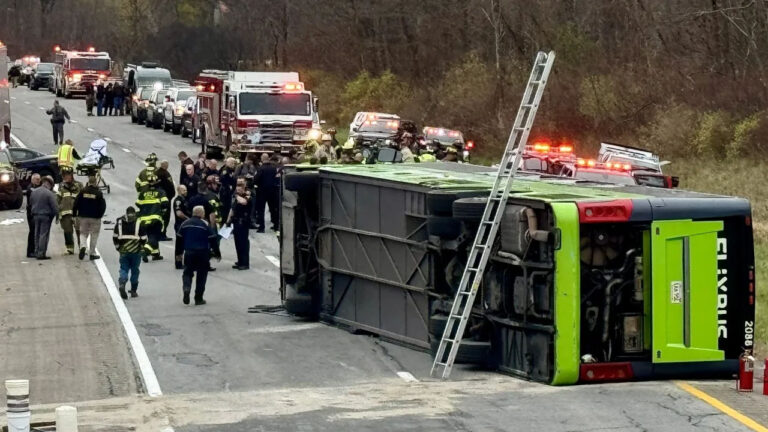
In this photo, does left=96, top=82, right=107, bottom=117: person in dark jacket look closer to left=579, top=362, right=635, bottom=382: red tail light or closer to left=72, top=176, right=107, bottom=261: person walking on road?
left=72, top=176, right=107, bottom=261: person walking on road

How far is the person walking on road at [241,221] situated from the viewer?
969 inches

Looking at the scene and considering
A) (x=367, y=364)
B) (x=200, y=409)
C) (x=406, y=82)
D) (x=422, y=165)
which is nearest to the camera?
(x=200, y=409)

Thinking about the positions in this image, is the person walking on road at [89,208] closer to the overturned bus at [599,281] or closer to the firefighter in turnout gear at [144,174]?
the firefighter in turnout gear at [144,174]

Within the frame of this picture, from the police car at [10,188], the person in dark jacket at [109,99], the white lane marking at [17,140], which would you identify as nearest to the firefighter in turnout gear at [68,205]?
the police car at [10,188]

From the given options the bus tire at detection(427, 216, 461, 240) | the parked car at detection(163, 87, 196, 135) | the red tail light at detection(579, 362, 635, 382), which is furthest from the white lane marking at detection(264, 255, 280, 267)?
the parked car at detection(163, 87, 196, 135)

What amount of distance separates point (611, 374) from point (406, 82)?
47.3 metres

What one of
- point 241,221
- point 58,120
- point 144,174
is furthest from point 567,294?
point 58,120

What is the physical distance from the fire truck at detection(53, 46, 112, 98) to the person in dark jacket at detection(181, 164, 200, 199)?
44.5 meters

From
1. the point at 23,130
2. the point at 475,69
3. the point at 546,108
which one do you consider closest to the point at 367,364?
the point at 546,108

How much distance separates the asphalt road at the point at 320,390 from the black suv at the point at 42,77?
6364 cm

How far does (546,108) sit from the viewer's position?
48.3 metres

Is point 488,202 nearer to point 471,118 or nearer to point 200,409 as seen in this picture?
point 200,409

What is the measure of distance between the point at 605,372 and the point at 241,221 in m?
10.5

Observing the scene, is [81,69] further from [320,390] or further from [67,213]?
[320,390]
